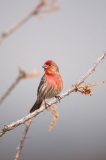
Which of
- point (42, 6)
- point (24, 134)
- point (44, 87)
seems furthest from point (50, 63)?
point (42, 6)

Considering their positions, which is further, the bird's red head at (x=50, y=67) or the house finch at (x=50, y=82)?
the house finch at (x=50, y=82)

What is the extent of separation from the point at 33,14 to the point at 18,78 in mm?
168

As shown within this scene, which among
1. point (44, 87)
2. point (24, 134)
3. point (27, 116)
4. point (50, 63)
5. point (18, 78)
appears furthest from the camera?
point (44, 87)

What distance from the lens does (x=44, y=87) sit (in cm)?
593

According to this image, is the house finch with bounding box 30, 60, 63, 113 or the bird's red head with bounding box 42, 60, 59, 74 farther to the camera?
the house finch with bounding box 30, 60, 63, 113

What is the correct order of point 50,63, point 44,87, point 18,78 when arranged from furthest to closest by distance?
point 44,87, point 50,63, point 18,78

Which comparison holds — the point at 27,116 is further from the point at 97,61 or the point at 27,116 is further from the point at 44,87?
the point at 44,87

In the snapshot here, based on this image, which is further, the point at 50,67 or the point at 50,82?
the point at 50,82

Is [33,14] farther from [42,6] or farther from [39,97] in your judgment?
[39,97]

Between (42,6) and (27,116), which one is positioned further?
(27,116)

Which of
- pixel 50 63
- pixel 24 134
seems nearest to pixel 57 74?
pixel 50 63

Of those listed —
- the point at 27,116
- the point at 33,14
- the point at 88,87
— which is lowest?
the point at 33,14

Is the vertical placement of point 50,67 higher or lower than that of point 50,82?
lower

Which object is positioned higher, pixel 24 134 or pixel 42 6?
pixel 24 134
